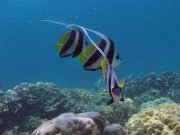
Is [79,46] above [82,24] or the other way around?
the other way around

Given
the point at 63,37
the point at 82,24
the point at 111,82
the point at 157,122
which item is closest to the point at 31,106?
the point at 157,122

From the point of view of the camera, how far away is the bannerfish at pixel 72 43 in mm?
3475

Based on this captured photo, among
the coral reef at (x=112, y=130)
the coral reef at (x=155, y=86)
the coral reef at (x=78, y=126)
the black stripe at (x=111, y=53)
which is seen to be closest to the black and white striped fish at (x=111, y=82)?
the black stripe at (x=111, y=53)

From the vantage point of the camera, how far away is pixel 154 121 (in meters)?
6.41

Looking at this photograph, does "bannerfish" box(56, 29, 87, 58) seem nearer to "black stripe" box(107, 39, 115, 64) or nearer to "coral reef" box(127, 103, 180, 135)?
"black stripe" box(107, 39, 115, 64)

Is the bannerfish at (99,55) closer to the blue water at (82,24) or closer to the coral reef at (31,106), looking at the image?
the coral reef at (31,106)

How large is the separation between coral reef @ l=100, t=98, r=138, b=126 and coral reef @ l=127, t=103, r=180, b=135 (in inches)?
129

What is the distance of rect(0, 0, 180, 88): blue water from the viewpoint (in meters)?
48.6

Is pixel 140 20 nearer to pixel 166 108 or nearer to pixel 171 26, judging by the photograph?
pixel 171 26

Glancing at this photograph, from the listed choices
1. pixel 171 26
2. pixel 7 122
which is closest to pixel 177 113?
pixel 7 122

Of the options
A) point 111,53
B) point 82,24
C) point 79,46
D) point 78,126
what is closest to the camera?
point 111,53

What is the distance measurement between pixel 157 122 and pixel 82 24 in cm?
12139

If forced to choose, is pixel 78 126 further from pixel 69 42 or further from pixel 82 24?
pixel 82 24

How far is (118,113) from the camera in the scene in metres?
10.6
